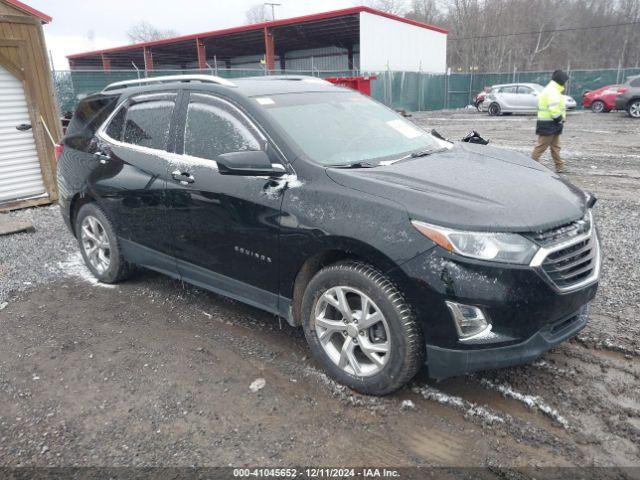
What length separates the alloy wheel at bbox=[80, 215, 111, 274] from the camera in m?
4.80

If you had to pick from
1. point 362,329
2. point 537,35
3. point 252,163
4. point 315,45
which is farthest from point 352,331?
point 537,35

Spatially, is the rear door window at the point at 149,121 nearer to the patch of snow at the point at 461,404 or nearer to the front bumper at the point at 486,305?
the front bumper at the point at 486,305

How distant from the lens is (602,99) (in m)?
22.2

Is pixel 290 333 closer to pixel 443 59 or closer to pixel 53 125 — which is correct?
pixel 53 125

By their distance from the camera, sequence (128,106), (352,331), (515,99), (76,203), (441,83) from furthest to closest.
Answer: (441,83) < (515,99) < (76,203) < (128,106) < (352,331)

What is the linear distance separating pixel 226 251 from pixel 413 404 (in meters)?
1.61

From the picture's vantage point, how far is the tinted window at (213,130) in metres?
3.48

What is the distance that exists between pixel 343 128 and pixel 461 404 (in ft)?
6.67

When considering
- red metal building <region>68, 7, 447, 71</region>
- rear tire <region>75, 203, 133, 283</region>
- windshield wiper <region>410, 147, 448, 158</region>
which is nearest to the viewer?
windshield wiper <region>410, 147, 448, 158</region>

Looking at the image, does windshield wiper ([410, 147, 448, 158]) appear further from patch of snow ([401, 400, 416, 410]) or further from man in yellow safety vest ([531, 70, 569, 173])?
man in yellow safety vest ([531, 70, 569, 173])

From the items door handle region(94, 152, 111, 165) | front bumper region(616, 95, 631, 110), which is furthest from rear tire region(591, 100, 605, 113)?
door handle region(94, 152, 111, 165)

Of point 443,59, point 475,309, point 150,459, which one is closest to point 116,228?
point 150,459

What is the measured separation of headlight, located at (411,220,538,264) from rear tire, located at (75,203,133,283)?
320cm

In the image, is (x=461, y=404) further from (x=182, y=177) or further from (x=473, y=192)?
(x=182, y=177)
